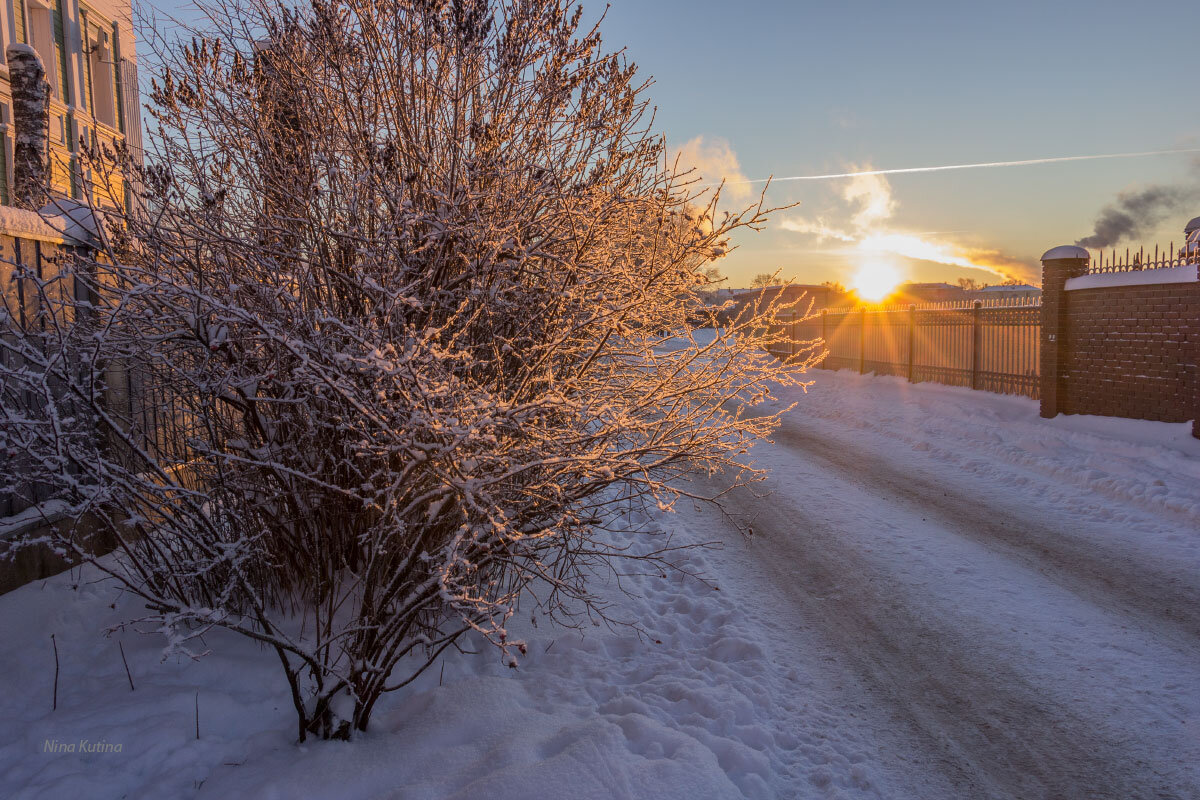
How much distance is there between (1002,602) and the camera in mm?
4883

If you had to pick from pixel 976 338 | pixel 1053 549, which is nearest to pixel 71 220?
pixel 1053 549

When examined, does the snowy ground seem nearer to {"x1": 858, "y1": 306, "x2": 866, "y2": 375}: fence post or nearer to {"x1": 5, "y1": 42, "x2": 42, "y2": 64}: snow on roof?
{"x1": 5, "y1": 42, "x2": 42, "y2": 64}: snow on roof

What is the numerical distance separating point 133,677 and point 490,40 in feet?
12.4

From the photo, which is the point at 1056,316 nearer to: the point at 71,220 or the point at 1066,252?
the point at 1066,252

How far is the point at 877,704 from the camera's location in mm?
3646

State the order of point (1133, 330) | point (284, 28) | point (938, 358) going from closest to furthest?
point (284, 28) < point (1133, 330) < point (938, 358)

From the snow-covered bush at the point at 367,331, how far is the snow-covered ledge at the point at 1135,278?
961cm

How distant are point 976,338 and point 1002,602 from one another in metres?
11.5

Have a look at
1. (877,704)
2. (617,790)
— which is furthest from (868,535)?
(617,790)

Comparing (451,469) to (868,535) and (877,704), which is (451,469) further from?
(868,535)

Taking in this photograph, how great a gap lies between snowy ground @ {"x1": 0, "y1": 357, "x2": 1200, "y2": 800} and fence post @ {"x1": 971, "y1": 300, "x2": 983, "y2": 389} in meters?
9.33

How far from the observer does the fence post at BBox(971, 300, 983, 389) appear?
48.2 ft

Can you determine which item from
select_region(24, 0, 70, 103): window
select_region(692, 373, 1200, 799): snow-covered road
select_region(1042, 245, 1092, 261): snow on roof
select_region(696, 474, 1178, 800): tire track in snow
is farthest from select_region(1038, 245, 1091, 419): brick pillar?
select_region(24, 0, 70, 103): window

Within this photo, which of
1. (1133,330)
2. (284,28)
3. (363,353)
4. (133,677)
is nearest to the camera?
(363,353)
